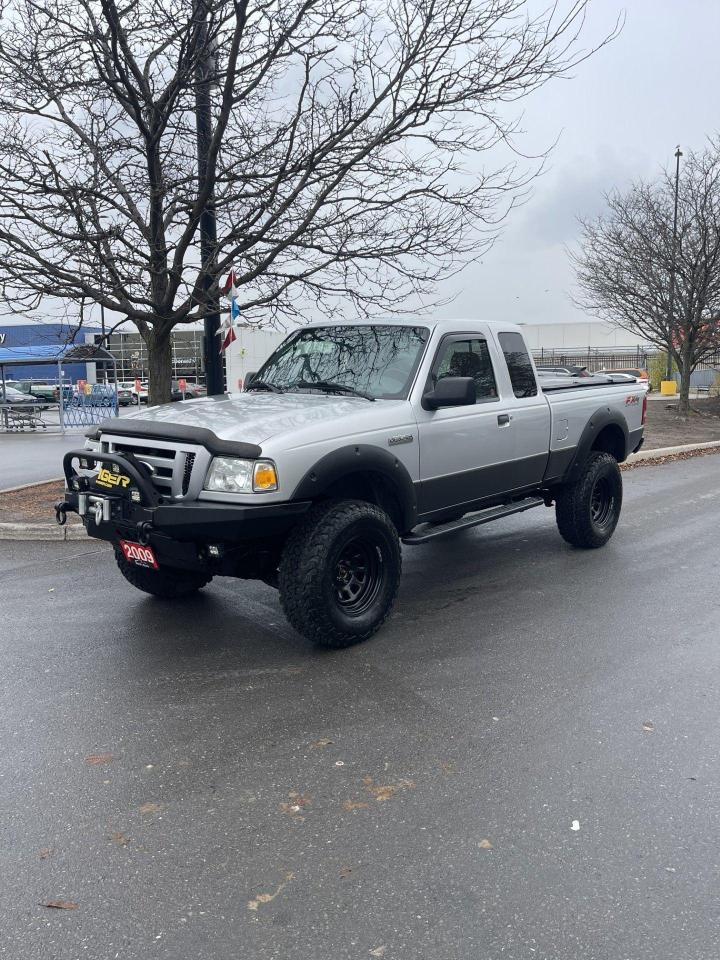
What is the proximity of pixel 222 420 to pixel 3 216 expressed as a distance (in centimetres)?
520

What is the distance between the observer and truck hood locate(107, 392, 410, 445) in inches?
191

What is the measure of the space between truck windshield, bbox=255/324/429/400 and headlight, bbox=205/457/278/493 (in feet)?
4.45

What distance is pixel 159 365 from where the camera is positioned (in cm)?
997

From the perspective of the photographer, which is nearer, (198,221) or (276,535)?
(276,535)

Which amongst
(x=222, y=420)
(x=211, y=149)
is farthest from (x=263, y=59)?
(x=222, y=420)

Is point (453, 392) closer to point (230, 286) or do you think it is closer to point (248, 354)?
point (230, 286)

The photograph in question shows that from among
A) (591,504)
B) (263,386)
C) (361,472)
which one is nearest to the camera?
(361,472)

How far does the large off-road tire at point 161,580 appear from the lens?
5.97 m

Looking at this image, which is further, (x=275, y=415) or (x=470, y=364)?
(x=470, y=364)

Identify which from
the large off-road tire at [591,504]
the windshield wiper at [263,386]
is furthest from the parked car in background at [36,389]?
the large off-road tire at [591,504]

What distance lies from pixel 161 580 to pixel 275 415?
5.57ft

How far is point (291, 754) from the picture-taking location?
3760 mm

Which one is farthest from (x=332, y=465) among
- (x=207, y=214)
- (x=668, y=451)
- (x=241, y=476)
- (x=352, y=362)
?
(x=668, y=451)

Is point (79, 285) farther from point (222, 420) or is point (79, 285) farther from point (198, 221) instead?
point (222, 420)
